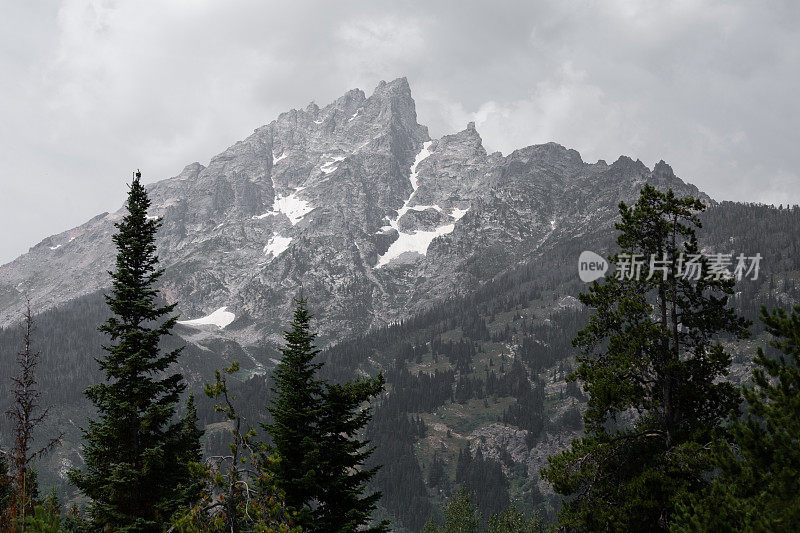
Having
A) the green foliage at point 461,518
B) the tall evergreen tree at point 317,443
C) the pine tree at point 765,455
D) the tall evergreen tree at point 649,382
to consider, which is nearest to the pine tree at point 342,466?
the tall evergreen tree at point 317,443

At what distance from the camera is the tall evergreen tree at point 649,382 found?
1603cm

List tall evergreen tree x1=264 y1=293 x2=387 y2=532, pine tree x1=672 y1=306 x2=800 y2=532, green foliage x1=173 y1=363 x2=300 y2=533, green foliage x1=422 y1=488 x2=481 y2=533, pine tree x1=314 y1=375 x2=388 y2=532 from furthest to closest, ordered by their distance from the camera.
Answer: green foliage x1=422 y1=488 x2=481 y2=533 → pine tree x1=314 y1=375 x2=388 y2=532 → tall evergreen tree x1=264 y1=293 x2=387 y2=532 → pine tree x1=672 y1=306 x2=800 y2=532 → green foliage x1=173 y1=363 x2=300 y2=533

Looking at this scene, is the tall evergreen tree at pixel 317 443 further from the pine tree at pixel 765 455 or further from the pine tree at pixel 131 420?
the pine tree at pixel 765 455

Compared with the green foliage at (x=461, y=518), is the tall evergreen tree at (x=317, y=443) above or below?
above

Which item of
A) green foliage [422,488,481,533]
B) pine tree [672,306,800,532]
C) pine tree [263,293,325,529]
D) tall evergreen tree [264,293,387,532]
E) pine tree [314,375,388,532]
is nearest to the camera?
pine tree [672,306,800,532]

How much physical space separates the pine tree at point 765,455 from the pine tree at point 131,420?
17501 millimetres

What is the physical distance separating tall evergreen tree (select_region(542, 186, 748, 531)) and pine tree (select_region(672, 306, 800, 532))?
3510 mm

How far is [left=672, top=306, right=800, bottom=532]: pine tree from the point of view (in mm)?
10227

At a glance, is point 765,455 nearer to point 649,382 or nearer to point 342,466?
point 649,382

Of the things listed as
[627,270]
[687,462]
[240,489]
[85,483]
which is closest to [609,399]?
[687,462]

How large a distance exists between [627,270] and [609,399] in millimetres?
5518

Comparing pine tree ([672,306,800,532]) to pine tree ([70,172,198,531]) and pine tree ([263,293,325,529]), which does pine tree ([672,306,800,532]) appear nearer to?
pine tree ([263,293,325,529])

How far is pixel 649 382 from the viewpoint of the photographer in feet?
57.9

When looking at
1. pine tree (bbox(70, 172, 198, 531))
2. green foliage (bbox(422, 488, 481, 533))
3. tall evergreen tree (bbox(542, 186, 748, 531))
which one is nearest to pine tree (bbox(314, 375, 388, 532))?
pine tree (bbox(70, 172, 198, 531))
